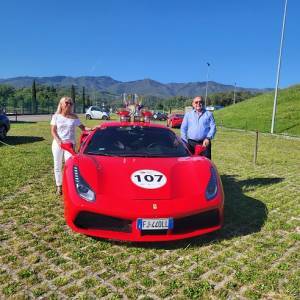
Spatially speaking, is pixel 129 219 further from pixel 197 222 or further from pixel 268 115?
pixel 268 115

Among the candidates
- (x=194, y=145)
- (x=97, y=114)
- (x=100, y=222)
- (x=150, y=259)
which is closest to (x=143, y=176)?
(x=100, y=222)

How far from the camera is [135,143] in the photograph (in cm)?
A: 552

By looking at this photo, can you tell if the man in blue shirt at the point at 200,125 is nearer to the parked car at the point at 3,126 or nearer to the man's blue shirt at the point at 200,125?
the man's blue shirt at the point at 200,125

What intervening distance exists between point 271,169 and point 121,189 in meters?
6.65

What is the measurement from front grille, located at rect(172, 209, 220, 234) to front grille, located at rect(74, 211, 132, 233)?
1.77 ft

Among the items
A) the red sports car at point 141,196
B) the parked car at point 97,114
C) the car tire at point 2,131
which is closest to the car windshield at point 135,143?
the red sports car at point 141,196

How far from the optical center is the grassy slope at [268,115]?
30781mm

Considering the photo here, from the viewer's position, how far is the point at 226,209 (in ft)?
18.7

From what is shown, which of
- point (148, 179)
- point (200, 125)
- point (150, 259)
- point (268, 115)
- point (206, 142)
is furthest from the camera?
point (268, 115)

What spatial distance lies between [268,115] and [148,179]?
111 feet

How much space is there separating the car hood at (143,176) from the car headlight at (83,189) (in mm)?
49

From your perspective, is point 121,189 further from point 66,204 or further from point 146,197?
point 66,204

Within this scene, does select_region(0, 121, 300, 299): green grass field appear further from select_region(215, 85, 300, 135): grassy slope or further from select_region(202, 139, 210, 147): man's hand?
select_region(215, 85, 300, 135): grassy slope

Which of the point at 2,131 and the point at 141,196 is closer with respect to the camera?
the point at 141,196
